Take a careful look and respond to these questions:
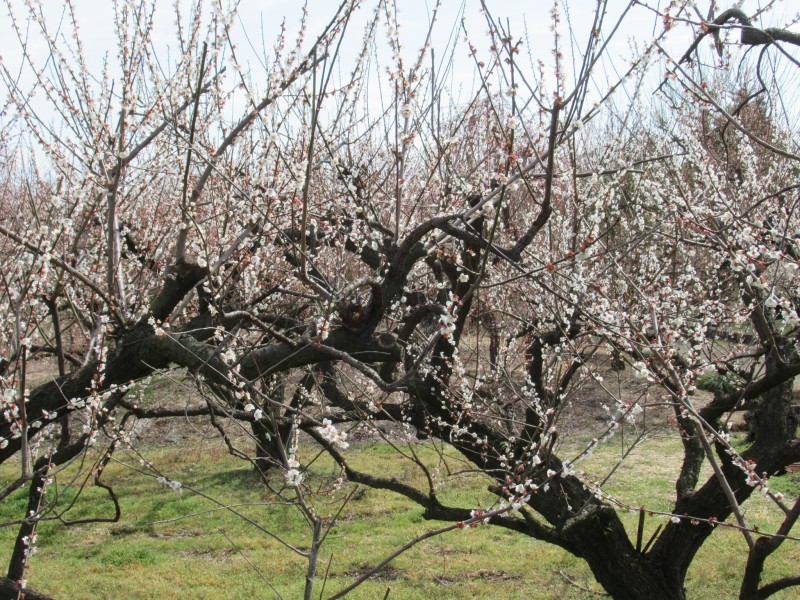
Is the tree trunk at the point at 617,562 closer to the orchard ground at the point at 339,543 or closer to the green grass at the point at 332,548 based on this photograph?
the orchard ground at the point at 339,543

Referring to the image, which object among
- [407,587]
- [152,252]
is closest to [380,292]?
[152,252]

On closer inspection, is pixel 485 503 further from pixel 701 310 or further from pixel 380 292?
pixel 380 292

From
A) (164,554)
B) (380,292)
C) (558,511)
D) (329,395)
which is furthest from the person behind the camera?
(164,554)

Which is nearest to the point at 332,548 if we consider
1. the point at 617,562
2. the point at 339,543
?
the point at 339,543

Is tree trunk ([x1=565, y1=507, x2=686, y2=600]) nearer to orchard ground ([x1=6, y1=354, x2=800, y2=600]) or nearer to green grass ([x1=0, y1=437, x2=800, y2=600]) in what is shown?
orchard ground ([x1=6, y1=354, x2=800, y2=600])

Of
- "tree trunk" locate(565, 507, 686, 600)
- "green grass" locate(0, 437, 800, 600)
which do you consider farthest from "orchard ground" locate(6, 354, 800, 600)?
"tree trunk" locate(565, 507, 686, 600)

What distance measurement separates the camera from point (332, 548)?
807cm

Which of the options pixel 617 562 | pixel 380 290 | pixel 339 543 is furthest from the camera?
pixel 339 543

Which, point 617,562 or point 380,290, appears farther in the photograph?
point 617,562

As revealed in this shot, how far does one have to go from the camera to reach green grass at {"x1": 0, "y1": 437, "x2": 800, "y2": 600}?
6.86 metres

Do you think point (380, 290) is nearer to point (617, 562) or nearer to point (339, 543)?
point (617, 562)

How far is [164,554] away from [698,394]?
10104 mm

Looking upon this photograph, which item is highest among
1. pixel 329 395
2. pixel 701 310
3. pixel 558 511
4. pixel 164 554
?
pixel 701 310

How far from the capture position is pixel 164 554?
26.5ft
